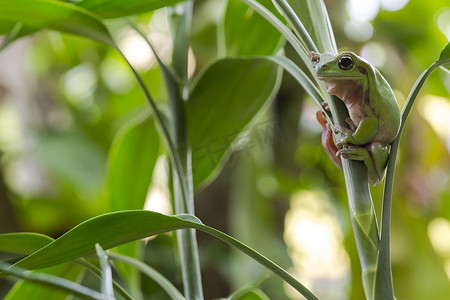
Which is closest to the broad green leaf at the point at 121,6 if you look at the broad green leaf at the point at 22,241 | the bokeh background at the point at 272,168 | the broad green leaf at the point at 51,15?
the broad green leaf at the point at 51,15

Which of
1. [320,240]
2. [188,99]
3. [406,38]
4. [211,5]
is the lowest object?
[320,240]

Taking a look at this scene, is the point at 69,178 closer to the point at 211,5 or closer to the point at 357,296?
the point at 211,5

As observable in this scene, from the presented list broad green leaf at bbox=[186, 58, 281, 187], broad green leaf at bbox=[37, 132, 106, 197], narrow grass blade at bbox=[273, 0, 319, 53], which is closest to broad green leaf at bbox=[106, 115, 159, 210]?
broad green leaf at bbox=[186, 58, 281, 187]

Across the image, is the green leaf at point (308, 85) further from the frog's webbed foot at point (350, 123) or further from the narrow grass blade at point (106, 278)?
the narrow grass blade at point (106, 278)

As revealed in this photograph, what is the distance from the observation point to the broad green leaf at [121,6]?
20.6 inches

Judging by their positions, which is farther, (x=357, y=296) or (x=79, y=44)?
(x=79, y=44)

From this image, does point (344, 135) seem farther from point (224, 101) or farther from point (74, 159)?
point (74, 159)

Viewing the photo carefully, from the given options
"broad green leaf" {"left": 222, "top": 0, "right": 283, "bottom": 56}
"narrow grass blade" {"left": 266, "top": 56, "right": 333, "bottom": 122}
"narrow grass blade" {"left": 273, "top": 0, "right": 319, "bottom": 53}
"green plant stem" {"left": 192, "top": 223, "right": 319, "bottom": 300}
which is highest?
"broad green leaf" {"left": 222, "top": 0, "right": 283, "bottom": 56}

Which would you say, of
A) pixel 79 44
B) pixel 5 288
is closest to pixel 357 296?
pixel 5 288

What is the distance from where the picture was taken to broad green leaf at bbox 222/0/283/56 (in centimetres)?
62

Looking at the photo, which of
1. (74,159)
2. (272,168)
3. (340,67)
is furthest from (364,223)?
(74,159)

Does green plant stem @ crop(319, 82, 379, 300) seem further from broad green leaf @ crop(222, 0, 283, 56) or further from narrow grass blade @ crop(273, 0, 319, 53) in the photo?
broad green leaf @ crop(222, 0, 283, 56)

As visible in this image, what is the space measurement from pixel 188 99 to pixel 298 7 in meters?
0.19

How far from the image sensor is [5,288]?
1.24 m
